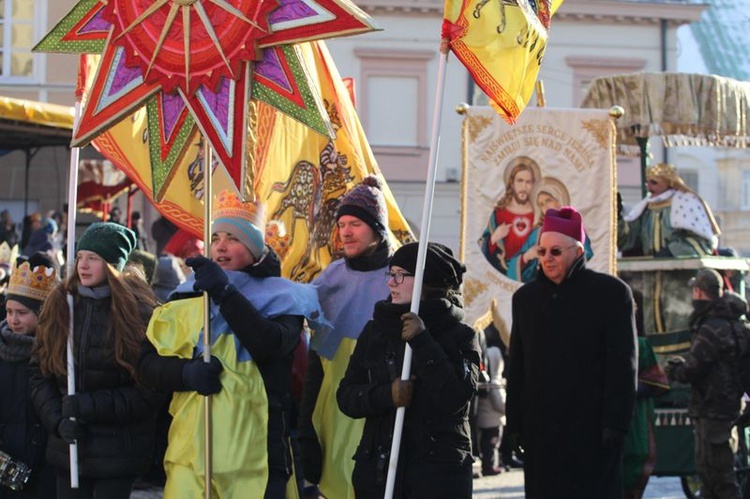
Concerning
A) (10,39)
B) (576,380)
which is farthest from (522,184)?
(10,39)

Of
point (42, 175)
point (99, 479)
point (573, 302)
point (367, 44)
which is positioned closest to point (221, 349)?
point (99, 479)

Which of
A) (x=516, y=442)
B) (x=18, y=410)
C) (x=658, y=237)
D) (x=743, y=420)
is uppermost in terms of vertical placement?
(x=658, y=237)

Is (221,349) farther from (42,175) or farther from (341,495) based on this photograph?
(42,175)

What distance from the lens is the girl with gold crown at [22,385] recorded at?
21.2ft

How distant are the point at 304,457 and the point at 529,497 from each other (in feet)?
3.52

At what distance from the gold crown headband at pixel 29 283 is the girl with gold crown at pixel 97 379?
452 millimetres

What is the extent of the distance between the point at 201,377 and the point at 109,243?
0.99 meters

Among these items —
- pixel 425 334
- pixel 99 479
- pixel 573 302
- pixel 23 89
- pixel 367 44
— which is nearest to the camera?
pixel 425 334

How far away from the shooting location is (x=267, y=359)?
5707 millimetres

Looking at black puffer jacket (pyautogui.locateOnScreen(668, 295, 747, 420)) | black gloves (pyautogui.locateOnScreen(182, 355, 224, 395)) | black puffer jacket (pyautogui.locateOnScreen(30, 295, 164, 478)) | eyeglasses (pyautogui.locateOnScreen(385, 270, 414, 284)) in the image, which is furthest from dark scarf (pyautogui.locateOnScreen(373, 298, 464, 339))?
black puffer jacket (pyautogui.locateOnScreen(668, 295, 747, 420))

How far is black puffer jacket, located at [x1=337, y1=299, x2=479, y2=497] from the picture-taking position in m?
5.46

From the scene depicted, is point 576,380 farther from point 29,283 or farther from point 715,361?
point 715,361

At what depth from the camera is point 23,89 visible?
71.4ft

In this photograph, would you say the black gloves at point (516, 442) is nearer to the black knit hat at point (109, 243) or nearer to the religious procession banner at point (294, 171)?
the black knit hat at point (109, 243)
